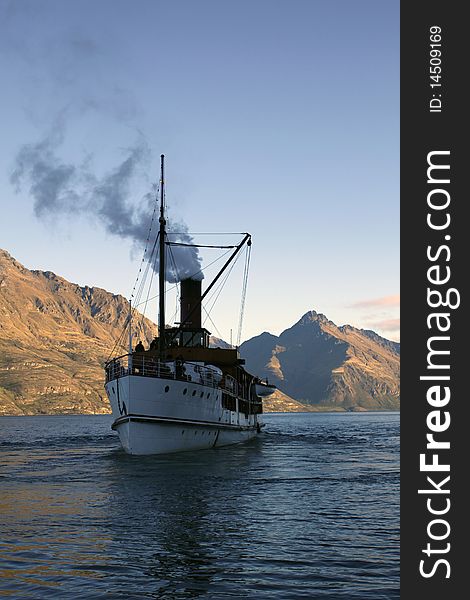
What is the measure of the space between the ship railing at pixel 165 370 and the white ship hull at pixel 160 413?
71cm

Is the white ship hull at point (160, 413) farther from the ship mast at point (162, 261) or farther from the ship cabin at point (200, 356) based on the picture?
the ship mast at point (162, 261)

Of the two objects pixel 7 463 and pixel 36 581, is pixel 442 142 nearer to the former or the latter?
pixel 36 581

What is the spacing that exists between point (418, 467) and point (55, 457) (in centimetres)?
5094

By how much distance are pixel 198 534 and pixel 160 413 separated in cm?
2661

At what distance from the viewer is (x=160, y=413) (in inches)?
1918

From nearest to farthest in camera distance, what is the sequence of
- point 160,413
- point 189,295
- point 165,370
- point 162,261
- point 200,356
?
point 160,413, point 165,370, point 162,261, point 200,356, point 189,295

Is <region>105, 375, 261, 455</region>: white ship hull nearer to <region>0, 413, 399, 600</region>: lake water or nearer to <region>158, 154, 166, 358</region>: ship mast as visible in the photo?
<region>0, 413, 399, 600</region>: lake water

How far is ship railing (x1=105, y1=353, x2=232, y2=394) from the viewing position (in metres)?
49.3

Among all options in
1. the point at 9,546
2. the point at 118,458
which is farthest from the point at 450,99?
the point at 118,458

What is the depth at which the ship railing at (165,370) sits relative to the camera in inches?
1941

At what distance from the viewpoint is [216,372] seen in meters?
60.9

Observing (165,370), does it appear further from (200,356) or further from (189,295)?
(189,295)

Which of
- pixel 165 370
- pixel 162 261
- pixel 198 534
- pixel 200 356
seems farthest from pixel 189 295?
pixel 198 534

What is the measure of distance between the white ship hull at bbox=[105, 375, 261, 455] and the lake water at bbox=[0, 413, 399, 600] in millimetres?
5641
